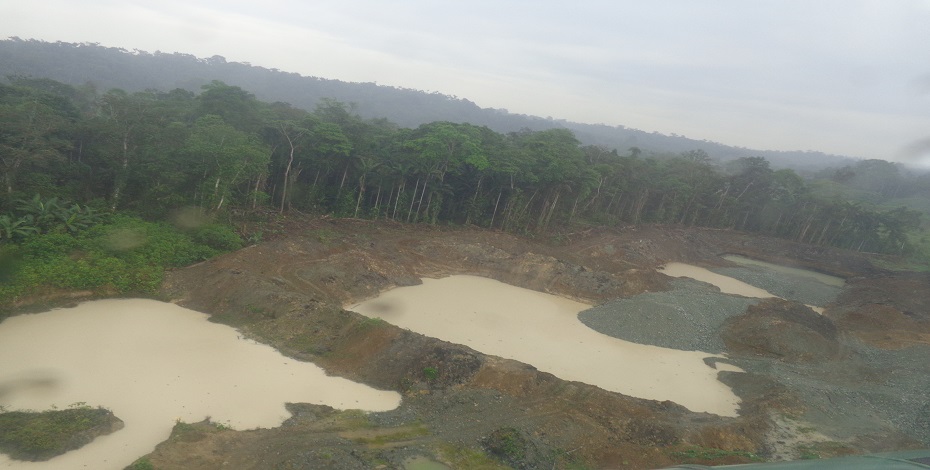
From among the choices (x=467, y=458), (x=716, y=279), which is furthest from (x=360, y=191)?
(x=716, y=279)

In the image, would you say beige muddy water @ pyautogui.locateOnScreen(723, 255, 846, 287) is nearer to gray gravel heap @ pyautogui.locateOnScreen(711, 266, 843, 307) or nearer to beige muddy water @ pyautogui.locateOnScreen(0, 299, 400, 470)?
gray gravel heap @ pyautogui.locateOnScreen(711, 266, 843, 307)

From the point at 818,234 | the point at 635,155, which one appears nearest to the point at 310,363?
the point at 635,155

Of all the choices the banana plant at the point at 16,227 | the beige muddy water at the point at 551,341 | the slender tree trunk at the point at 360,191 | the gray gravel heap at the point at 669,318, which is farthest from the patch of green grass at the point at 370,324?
the slender tree trunk at the point at 360,191

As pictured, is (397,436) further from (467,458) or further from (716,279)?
(716,279)

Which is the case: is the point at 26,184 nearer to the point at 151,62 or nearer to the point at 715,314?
the point at 715,314

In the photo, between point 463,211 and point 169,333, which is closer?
point 169,333
